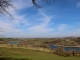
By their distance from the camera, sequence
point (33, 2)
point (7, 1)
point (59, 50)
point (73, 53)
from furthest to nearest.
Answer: point (59, 50) < point (73, 53) < point (7, 1) < point (33, 2)

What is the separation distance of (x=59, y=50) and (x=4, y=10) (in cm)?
2327

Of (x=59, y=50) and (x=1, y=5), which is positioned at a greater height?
(x=1, y=5)

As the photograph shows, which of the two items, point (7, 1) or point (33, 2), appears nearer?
point (33, 2)

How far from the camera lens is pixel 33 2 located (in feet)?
34.5

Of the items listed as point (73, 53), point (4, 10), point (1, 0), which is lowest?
point (73, 53)

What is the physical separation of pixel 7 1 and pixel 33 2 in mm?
2727

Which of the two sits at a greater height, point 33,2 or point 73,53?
point 33,2

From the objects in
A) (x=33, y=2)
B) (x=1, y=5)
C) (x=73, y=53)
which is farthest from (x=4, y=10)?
(x=73, y=53)

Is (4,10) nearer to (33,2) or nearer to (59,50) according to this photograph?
(33,2)

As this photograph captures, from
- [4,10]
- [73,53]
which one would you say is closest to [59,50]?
[73,53]

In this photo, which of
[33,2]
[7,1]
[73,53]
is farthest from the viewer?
[73,53]

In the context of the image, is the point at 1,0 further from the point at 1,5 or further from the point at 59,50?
the point at 59,50

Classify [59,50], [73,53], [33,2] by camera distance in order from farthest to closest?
[59,50]
[73,53]
[33,2]

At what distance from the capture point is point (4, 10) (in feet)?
40.3
